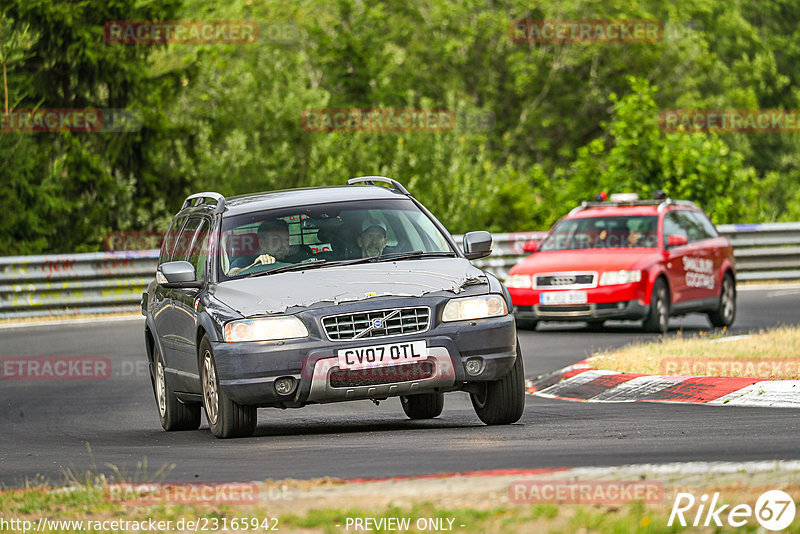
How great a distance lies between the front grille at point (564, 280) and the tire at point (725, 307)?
2.19m

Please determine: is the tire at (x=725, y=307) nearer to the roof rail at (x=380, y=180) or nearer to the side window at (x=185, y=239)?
the roof rail at (x=380, y=180)

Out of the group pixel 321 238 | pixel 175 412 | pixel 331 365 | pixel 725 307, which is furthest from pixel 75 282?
pixel 331 365

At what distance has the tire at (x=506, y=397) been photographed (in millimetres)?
9734

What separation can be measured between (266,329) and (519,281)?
1009 cm

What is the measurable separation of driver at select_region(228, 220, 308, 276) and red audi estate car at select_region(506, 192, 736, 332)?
866 cm

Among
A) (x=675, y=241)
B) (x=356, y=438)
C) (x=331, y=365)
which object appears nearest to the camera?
(x=331, y=365)

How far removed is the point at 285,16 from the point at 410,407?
47010mm

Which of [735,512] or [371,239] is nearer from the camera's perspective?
[735,512]

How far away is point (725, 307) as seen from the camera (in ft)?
65.3

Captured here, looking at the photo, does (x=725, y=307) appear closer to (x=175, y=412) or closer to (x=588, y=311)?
(x=588, y=311)

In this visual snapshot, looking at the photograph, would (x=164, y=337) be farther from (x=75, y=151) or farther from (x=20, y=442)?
(x=75, y=151)

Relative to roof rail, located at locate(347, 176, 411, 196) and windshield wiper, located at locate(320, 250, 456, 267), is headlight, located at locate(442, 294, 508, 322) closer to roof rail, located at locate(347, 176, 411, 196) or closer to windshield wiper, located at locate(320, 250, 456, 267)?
windshield wiper, located at locate(320, 250, 456, 267)

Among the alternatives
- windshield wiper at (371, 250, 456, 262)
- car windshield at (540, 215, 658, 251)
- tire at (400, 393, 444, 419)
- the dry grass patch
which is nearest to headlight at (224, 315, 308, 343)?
windshield wiper at (371, 250, 456, 262)

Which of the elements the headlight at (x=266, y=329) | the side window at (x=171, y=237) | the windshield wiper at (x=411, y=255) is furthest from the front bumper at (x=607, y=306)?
the headlight at (x=266, y=329)
